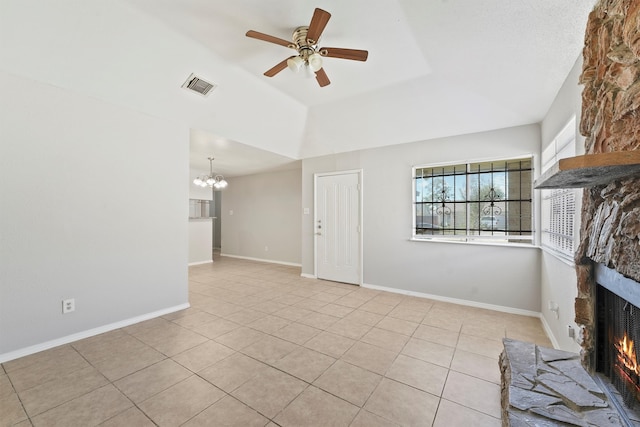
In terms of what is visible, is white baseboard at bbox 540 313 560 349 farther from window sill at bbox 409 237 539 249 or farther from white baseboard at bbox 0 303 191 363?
white baseboard at bbox 0 303 191 363

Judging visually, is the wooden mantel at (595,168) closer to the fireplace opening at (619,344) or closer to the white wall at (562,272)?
the fireplace opening at (619,344)

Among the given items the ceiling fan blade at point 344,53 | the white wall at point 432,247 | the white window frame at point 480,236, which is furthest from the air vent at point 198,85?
the white window frame at point 480,236

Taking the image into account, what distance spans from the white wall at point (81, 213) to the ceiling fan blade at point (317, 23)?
2.22 metres

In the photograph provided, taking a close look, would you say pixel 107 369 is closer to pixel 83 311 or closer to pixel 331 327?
pixel 83 311

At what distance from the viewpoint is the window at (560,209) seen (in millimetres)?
2146

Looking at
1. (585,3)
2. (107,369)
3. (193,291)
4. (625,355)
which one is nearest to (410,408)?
(625,355)

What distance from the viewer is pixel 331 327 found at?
9.61 feet

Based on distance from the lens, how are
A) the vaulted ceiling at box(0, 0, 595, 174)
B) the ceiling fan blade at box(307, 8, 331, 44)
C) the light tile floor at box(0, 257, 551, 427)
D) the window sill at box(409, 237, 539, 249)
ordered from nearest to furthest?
1. the light tile floor at box(0, 257, 551, 427)
2. the ceiling fan blade at box(307, 8, 331, 44)
3. the vaulted ceiling at box(0, 0, 595, 174)
4. the window sill at box(409, 237, 539, 249)

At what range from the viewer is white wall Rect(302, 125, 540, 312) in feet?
10.8

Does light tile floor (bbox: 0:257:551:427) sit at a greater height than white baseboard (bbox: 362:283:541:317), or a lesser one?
lesser

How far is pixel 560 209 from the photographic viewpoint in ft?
8.08

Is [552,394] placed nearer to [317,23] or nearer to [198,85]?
[317,23]

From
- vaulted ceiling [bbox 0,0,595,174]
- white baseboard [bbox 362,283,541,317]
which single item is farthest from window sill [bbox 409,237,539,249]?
vaulted ceiling [bbox 0,0,595,174]

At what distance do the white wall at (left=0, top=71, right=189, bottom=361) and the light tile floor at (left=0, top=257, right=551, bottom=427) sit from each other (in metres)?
0.32
